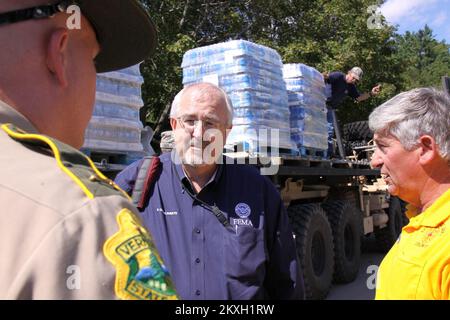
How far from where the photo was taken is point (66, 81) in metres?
1.03

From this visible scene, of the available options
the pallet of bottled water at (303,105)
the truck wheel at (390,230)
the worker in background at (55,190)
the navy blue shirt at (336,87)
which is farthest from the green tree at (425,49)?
the worker in background at (55,190)

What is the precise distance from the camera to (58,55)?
1000 mm

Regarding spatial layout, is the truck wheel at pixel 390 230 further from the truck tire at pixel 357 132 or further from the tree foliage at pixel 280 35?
the tree foliage at pixel 280 35

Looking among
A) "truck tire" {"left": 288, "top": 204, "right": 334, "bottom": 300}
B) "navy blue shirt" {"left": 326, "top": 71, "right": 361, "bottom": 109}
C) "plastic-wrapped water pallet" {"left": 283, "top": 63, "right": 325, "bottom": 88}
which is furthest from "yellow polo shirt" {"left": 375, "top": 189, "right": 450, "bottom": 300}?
"navy blue shirt" {"left": 326, "top": 71, "right": 361, "bottom": 109}

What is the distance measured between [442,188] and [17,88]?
1.68 metres

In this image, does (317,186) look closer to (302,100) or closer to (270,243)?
(302,100)

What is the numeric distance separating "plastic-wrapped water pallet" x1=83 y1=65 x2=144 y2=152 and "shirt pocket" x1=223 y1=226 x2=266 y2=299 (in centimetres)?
218

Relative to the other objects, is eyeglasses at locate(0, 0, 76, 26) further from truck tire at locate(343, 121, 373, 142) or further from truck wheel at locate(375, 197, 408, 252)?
truck tire at locate(343, 121, 373, 142)

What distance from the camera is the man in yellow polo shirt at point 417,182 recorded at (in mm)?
1740

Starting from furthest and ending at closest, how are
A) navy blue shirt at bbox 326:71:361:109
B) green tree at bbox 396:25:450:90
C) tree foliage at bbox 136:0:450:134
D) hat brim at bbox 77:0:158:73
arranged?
1. green tree at bbox 396:25:450:90
2. tree foliage at bbox 136:0:450:134
3. navy blue shirt at bbox 326:71:361:109
4. hat brim at bbox 77:0:158:73

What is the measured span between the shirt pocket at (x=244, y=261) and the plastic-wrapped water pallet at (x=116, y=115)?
218cm

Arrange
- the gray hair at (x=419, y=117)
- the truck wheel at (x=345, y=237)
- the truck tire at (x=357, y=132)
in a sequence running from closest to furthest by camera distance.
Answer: the gray hair at (x=419, y=117) < the truck wheel at (x=345, y=237) < the truck tire at (x=357, y=132)

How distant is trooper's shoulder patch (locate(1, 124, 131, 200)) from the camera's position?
0.82 m
